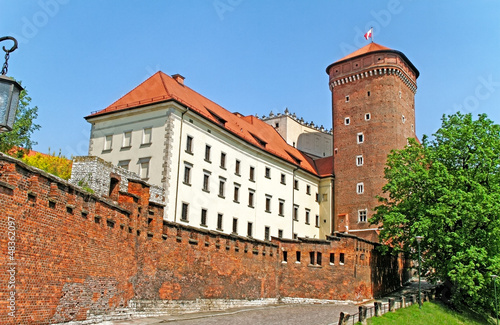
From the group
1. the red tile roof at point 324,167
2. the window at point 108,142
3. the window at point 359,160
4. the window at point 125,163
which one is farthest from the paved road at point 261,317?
the red tile roof at point 324,167

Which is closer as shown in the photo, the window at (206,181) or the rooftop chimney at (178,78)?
the window at (206,181)

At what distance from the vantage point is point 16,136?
3838 centimetres

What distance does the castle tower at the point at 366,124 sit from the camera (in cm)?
4531

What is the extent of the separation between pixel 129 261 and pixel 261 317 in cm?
707

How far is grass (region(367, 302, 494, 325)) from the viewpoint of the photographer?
924 inches

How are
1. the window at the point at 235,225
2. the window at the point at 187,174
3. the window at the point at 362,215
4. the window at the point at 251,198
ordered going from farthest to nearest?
the window at the point at 362,215
the window at the point at 251,198
the window at the point at 235,225
the window at the point at 187,174

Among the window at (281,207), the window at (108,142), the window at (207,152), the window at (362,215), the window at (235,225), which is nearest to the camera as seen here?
the window at (108,142)

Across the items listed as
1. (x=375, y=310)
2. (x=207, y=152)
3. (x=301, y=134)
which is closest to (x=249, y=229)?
→ (x=207, y=152)

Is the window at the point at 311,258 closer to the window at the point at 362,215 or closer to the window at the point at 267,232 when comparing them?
the window at the point at 267,232

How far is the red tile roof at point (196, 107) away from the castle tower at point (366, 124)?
422 centimetres

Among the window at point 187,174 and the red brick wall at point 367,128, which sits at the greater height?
the red brick wall at point 367,128

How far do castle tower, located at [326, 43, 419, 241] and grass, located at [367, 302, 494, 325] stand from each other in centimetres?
1387

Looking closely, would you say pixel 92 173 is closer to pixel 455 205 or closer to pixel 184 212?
pixel 184 212

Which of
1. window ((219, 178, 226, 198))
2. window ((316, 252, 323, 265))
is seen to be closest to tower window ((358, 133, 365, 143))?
window ((219, 178, 226, 198))
